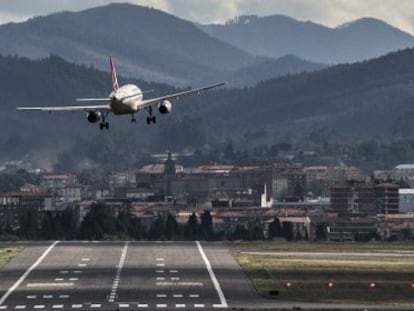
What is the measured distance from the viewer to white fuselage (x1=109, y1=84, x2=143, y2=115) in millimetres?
122688

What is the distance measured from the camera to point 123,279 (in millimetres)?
135375

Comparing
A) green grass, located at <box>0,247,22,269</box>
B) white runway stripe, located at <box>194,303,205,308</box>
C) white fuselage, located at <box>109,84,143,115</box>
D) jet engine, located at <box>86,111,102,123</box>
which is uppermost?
white fuselage, located at <box>109,84,143,115</box>

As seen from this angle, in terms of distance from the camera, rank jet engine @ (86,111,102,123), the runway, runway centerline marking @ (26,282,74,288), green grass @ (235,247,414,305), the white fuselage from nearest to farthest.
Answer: the runway, green grass @ (235,247,414,305), the white fuselage, jet engine @ (86,111,102,123), runway centerline marking @ (26,282,74,288)

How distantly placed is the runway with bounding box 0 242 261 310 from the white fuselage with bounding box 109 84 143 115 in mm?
11488

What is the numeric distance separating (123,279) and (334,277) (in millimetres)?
15133

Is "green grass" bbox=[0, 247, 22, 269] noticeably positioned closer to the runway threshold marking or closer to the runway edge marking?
the runway threshold marking

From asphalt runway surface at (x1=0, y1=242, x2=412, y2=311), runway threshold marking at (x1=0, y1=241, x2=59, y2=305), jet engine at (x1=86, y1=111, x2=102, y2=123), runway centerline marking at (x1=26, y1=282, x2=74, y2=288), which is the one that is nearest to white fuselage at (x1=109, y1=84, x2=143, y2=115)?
jet engine at (x1=86, y1=111, x2=102, y2=123)

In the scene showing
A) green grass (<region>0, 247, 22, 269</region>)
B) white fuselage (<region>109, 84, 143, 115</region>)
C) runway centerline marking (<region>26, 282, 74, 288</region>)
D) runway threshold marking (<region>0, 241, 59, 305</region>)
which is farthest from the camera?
green grass (<region>0, 247, 22, 269</region>)

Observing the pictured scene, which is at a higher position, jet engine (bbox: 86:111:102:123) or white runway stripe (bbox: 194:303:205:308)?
jet engine (bbox: 86:111:102:123)

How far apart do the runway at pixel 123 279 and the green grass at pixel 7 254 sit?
806mm

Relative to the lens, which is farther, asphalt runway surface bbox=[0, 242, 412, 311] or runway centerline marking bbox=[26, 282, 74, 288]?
runway centerline marking bbox=[26, 282, 74, 288]

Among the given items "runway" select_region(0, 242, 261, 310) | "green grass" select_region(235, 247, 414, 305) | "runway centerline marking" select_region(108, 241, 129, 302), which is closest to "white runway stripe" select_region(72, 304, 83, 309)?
"runway" select_region(0, 242, 261, 310)

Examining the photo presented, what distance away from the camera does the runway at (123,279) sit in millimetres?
115562

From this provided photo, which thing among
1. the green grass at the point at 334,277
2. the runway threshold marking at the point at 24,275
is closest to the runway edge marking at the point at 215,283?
the green grass at the point at 334,277
